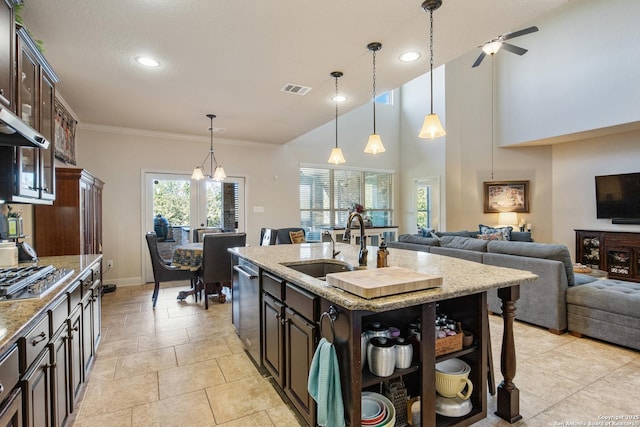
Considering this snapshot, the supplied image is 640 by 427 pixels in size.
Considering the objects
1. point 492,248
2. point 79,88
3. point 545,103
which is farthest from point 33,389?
point 545,103

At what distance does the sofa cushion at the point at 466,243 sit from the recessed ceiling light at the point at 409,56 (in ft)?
7.37

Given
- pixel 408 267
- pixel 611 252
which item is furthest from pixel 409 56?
pixel 611 252

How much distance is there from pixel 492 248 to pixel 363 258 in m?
2.28

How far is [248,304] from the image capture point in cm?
268

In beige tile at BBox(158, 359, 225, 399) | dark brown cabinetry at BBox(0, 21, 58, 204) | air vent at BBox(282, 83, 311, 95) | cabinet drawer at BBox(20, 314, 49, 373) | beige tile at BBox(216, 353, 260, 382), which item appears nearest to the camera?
cabinet drawer at BBox(20, 314, 49, 373)

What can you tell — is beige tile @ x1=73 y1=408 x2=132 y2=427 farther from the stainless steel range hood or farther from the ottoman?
the ottoman

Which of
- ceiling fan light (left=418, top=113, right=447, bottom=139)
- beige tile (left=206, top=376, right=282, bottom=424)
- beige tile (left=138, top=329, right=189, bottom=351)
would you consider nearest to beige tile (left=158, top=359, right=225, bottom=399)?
beige tile (left=206, top=376, right=282, bottom=424)

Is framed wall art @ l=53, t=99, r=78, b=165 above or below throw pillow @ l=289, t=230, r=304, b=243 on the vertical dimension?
above

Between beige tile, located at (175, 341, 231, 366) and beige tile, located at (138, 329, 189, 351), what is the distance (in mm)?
138

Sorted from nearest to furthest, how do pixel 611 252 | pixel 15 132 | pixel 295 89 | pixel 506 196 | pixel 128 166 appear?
1. pixel 15 132
2. pixel 295 89
3. pixel 128 166
4. pixel 611 252
5. pixel 506 196

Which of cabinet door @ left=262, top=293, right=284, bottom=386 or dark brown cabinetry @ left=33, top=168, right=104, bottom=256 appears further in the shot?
dark brown cabinetry @ left=33, top=168, right=104, bottom=256

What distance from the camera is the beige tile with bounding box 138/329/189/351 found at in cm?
301

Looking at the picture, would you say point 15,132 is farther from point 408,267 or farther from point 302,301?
point 408,267

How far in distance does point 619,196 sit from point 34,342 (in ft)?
25.2
